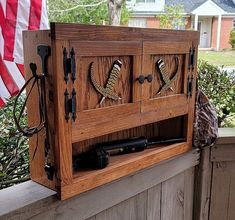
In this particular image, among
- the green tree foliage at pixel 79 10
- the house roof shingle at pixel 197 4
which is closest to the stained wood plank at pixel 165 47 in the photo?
the house roof shingle at pixel 197 4

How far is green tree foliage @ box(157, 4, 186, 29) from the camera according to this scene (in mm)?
4832

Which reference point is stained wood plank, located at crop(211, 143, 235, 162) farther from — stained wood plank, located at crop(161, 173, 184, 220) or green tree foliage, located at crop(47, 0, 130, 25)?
green tree foliage, located at crop(47, 0, 130, 25)

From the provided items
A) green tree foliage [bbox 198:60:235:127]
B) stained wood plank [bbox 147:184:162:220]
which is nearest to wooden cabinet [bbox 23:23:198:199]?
stained wood plank [bbox 147:184:162:220]

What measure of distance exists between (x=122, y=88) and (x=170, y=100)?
10.2 inches

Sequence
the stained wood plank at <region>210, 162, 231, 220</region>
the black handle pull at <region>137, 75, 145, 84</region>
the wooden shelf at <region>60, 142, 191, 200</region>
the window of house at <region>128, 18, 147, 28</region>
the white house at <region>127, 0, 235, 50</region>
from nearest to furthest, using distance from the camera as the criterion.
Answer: the wooden shelf at <region>60, 142, 191, 200</region>, the black handle pull at <region>137, 75, 145, 84</region>, the stained wood plank at <region>210, 162, 231, 220</region>, the window of house at <region>128, 18, 147, 28</region>, the white house at <region>127, 0, 235, 50</region>

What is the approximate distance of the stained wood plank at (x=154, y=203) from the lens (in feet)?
4.11

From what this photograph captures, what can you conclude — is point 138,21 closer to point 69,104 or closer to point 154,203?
point 154,203

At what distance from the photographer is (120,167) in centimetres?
109

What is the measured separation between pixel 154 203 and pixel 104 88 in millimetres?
538

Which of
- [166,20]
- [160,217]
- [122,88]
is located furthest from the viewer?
[166,20]

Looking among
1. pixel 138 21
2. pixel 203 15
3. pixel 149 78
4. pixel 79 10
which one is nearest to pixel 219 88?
pixel 149 78

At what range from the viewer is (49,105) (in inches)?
35.2

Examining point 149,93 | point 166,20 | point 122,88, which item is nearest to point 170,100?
point 149,93

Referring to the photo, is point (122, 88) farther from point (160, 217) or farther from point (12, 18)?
point (12, 18)
